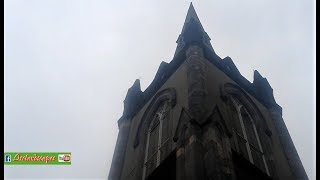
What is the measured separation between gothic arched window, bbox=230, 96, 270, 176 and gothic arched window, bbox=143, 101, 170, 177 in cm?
236

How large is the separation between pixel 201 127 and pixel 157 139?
3.50m

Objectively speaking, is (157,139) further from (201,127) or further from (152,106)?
(201,127)

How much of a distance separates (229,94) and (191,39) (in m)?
3.34

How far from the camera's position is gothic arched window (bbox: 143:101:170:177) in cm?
1354

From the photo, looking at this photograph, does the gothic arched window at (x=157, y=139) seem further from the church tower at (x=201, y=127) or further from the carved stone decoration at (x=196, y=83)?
the carved stone decoration at (x=196, y=83)

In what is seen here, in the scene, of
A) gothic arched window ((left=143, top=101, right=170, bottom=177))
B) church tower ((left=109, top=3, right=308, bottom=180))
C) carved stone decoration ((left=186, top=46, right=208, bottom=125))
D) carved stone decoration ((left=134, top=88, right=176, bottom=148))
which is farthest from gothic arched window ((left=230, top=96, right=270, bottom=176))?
carved stone decoration ((left=134, top=88, right=176, bottom=148))

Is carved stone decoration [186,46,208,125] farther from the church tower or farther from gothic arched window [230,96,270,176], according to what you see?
gothic arched window [230,96,270,176]

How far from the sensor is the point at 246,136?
14641 mm

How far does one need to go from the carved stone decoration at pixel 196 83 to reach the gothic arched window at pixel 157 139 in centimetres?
160

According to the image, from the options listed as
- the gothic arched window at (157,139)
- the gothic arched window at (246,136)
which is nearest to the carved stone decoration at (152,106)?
the gothic arched window at (157,139)
